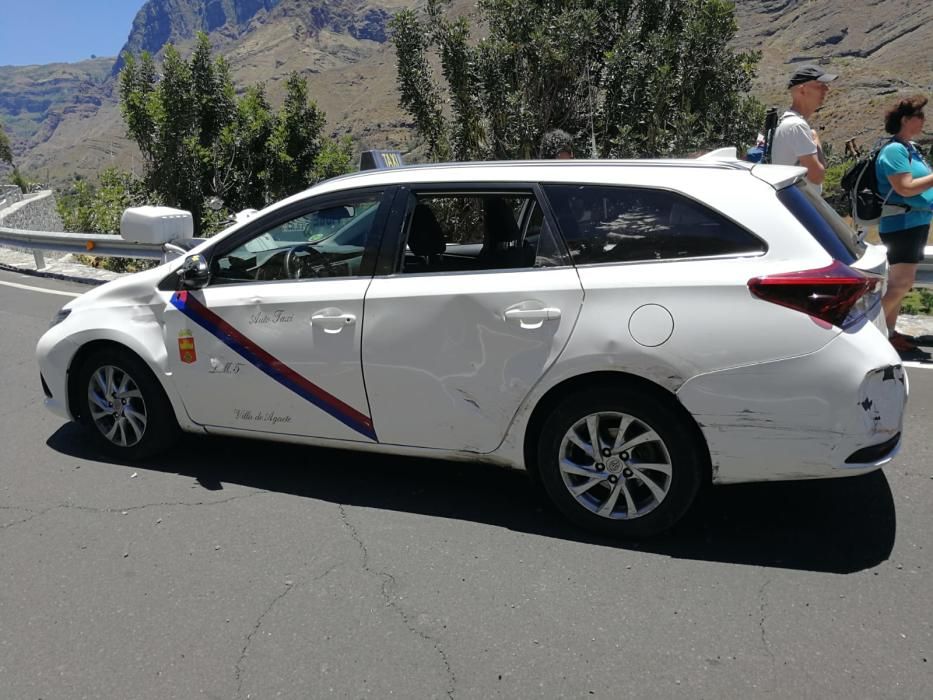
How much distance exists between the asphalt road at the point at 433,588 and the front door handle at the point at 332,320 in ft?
2.97

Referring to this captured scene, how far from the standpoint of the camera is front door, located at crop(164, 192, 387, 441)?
4.01 metres

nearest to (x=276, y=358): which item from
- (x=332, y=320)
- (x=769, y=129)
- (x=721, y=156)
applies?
(x=332, y=320)

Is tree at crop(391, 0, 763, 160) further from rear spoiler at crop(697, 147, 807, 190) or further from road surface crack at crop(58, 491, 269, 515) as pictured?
road surface crack at crop(58, 491, 269, 515)

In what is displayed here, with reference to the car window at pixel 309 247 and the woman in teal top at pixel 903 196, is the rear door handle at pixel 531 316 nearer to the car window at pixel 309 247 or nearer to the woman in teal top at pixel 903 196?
the car window at pixel 309 247

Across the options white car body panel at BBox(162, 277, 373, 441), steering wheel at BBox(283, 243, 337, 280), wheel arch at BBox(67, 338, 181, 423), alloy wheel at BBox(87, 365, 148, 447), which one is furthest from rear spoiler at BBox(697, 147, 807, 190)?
alloy wheel at BBox(87, 365, 148, 447)

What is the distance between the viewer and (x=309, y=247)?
4.34 m

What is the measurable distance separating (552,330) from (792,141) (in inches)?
125

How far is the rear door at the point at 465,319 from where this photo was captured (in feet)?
11.9

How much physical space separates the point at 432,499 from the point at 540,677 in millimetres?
1480

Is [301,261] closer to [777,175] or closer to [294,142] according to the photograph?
[777,175]

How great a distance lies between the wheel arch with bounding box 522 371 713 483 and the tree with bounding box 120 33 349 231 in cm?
1285

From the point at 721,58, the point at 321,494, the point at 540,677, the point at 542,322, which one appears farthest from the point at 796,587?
the point at 721,58

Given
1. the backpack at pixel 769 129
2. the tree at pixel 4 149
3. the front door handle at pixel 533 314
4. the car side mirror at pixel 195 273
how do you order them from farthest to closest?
the tree at pixel 4 149
the backpack at pixel 769 129
the car side mirror at pixel 195 273
the front door handle at pixel 533 314

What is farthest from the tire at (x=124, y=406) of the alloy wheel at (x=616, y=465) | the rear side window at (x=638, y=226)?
the rear side window at (x=638, y=226)
